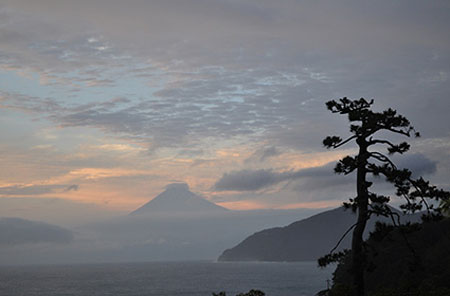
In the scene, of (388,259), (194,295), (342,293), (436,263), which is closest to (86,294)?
(194,295)

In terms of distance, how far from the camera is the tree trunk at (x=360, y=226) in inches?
595

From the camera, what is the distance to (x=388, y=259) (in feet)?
227

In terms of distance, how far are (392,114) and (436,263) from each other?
157 ft

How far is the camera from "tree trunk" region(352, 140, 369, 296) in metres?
15.1

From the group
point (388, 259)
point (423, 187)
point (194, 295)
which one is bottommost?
point (194, 295)

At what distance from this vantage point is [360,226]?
1542 cm

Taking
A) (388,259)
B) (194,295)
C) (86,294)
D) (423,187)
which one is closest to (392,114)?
(423,187)

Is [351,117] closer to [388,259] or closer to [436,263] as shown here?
[436,263]

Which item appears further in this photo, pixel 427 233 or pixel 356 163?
pixel 427 233

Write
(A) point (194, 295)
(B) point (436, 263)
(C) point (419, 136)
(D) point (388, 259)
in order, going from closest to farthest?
(C) point (419, 136) → (B) point (436, 263) → (D) point (388, 259) → (A) point (194, 295)

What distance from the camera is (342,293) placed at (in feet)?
Answer: 55.3

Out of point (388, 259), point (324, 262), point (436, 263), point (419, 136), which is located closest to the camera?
point (419, 136)

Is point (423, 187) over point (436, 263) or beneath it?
over

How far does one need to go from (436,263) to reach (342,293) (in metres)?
45.6
